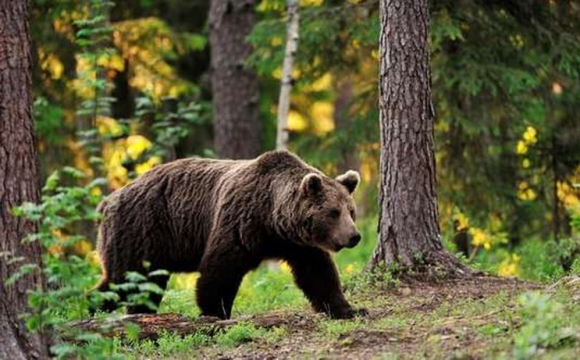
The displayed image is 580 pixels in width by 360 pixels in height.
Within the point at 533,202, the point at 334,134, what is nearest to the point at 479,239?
the point at 533,202

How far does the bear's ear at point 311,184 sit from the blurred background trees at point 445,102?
3.05m

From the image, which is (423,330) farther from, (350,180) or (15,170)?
(15,170)

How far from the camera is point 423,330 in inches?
315

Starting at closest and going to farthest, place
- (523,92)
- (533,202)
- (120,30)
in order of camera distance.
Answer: (523,92), (533,202), (120,30)

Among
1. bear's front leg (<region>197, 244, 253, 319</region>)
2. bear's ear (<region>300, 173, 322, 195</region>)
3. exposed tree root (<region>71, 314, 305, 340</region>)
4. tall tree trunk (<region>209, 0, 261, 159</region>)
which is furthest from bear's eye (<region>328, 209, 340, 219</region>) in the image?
tall tree trunk (<region>209, 0, 261, 159</region>)

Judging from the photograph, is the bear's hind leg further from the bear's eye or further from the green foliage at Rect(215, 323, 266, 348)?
the green foliage at Rect(215, 323, 266, 348)

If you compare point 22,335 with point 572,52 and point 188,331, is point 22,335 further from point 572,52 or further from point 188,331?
point 572,52

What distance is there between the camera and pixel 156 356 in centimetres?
814

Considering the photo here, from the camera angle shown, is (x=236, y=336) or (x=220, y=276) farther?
(x=220, y=276)

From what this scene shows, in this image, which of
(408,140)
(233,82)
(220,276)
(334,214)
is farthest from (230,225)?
(233,82)

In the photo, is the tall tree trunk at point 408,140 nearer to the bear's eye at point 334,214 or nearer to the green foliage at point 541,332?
the bear's eye at point 334,214

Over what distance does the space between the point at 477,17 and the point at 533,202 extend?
337cm

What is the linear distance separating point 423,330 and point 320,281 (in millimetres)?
1740

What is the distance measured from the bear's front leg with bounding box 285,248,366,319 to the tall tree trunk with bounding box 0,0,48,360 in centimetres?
300
